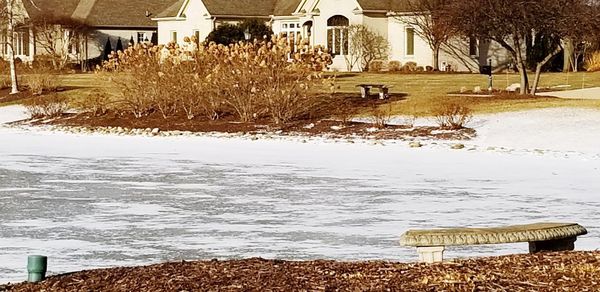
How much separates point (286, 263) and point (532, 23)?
27.3 meters

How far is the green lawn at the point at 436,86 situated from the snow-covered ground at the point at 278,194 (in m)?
3.54

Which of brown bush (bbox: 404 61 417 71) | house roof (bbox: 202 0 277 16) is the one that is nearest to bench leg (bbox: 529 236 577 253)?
brown bush (bbox: 404 61 417 71)

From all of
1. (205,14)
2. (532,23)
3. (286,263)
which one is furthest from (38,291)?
(205,14)

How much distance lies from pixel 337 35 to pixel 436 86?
1463cm

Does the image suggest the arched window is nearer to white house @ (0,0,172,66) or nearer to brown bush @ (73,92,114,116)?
white house @ (0,0,172,66)

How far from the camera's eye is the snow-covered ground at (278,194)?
12.0 m

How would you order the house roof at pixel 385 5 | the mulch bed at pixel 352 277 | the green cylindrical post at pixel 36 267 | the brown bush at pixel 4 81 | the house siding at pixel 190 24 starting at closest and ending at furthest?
1. the mulch bed at pixel 352 277
2. the green cylindrical post at pixel 36 267
3. the brown bush at pixel 4 81
4. the house roof at pixel 385 5
5. the house siding at pixel 190 24

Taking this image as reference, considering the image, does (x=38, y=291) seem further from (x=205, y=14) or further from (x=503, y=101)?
(x=205, y=14)

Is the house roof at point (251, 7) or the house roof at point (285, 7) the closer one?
the house roof at point (285, 7)

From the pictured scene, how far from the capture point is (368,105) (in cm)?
3378

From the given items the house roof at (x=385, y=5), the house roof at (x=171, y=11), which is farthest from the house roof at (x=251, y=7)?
the house roof at (x=385, y=5)

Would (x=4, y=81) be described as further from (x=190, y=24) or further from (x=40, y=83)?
(x=190, y=24)

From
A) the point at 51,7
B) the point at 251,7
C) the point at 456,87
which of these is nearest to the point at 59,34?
the point at 51,7

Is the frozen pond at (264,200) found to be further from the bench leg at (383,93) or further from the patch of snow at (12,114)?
the patch of snow at (12,114)
